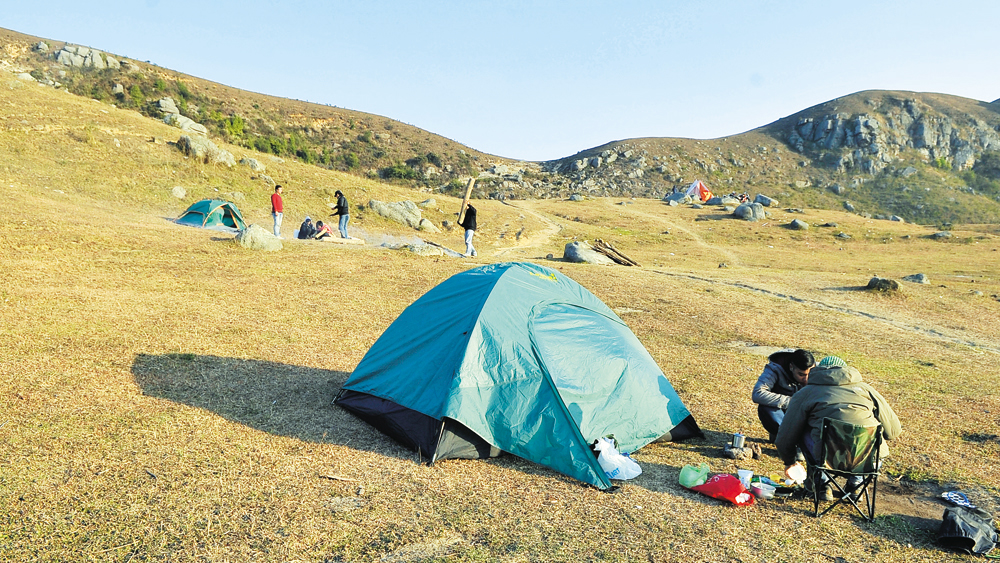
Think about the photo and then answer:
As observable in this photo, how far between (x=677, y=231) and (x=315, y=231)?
27.7 m

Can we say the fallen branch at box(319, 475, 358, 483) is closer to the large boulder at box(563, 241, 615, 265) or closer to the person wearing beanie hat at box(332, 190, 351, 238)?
the person wearing beanie hat at box(332, 190, 351, 238)

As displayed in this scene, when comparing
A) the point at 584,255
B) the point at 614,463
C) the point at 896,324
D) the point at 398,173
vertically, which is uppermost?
the point at 398,173

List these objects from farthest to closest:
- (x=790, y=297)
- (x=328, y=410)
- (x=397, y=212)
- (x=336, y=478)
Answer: (x=397, y=212) < (x=790, y=297) < (x=328, y=410) < (x=336, y=478)

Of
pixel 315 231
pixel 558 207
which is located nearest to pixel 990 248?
pixel 558 207

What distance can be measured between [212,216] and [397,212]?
10665 mm

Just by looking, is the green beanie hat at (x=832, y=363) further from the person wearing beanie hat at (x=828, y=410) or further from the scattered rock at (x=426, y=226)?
the scattered rock at (x=426, y=226)

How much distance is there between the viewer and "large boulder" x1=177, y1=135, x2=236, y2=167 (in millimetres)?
31812

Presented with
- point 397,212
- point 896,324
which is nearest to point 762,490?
point 896,324

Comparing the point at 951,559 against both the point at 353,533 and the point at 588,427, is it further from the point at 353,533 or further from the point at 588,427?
the point at 353,533

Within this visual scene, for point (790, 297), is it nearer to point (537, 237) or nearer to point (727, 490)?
point (727, 490)

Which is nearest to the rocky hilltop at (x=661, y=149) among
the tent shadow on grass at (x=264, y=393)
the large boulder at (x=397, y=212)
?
the large boulder at (x=397, y=212)

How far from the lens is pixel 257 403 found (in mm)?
8211

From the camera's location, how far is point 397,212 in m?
33.1

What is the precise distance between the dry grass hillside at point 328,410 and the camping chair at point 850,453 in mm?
363
